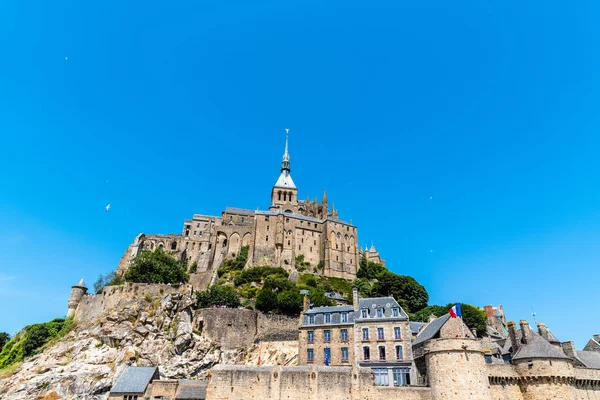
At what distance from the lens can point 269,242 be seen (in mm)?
83312

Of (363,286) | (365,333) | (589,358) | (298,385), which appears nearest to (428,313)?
(363,286)

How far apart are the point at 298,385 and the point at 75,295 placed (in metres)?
39.8

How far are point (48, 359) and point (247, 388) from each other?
27363mm

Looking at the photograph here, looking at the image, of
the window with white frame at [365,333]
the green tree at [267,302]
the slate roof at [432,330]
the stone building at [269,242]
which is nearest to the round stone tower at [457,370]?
the slate roof at [432,330]

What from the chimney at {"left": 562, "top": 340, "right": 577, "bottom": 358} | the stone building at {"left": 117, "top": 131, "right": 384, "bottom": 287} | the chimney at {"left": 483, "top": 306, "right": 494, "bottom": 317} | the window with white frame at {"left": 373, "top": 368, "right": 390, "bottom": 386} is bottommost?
the window with white frame at {"left": 373, "top": 368, "right": 390, "bottom": 386}

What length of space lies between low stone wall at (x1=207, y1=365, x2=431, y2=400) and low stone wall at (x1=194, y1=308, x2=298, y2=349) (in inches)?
591

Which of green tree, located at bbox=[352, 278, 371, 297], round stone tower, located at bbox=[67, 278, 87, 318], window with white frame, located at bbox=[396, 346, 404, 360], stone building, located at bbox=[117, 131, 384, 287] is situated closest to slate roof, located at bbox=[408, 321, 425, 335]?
window with white frame, located at bbox=[396, 346, 404, 360]

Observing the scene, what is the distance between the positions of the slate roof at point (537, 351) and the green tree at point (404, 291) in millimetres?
33814

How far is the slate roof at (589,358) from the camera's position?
109ft

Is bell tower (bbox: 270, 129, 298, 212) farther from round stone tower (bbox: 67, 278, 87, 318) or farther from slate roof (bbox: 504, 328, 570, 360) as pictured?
slate roof (bbox: 504, 328, 570, 360)

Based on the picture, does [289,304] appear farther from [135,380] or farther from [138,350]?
[135,380]

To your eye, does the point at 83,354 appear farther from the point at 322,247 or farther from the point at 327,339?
the point at 322,247

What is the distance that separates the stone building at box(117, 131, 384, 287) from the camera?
81500 mm

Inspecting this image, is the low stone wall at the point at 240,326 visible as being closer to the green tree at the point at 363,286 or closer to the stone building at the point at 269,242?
the green tree at the point at 363,286
